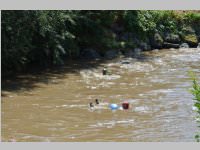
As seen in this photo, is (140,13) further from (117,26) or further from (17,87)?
(17,87)

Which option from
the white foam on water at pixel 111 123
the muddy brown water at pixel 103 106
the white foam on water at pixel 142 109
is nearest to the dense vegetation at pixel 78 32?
the muddy brown water at pixel 103 106

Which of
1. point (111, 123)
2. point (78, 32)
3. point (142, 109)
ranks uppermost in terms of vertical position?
point (78, 32)

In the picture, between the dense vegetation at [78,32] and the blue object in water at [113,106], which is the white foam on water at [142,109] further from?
the dense vegetation at [78,32]

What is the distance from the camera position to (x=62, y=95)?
13820mm

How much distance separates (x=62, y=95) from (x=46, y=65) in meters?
4.18

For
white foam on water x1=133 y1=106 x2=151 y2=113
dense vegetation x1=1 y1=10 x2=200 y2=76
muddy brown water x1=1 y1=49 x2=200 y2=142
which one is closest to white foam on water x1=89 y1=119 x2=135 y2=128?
muddy brown water x1=1 y1=49 x2=200 y2=142

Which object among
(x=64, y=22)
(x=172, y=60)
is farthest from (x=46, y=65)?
(x=172, y=60)

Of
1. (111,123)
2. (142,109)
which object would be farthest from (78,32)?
(111,123)

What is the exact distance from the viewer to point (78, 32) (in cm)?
→ 1998

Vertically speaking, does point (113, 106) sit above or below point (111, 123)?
above

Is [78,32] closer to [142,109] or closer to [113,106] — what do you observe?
[113,106]

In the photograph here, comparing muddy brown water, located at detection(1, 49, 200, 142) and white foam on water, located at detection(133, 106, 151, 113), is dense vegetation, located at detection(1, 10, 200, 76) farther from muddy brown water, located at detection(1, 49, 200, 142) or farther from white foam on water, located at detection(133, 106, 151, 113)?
white foam on water, located at detection(133, 106, 151, 113)

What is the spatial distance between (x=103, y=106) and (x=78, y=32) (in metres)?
7.89

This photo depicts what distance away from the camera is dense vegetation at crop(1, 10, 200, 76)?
590 inches
